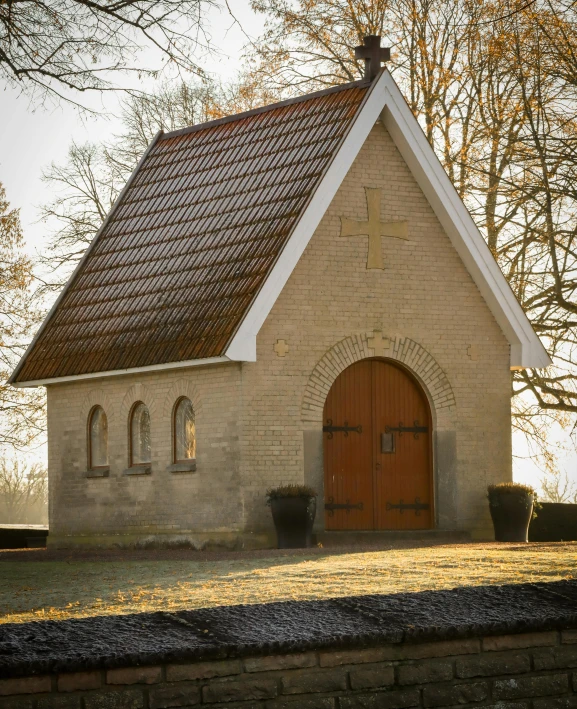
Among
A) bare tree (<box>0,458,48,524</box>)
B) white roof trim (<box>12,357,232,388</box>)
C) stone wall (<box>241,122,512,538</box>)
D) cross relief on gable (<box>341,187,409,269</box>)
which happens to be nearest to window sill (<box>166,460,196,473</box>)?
stone wall (<box>241,122,512,538</box>)

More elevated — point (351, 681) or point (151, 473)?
point (151, 473)

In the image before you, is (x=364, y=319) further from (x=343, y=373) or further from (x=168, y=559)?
(x=168, y=559)

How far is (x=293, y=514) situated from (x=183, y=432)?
3.00 meters

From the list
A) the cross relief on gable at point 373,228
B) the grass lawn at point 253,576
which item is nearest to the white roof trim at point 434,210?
the cross relief on gable at point 373,228

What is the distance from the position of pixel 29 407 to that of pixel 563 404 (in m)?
16.8

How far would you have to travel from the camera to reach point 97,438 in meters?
24.7

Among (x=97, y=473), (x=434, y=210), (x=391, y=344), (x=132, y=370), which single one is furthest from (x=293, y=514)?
(x=434, y=210)

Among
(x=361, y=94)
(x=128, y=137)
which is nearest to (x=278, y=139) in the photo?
(x=361, y=94)

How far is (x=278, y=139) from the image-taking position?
23844 mm

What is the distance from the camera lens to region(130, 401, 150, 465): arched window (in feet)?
77.0

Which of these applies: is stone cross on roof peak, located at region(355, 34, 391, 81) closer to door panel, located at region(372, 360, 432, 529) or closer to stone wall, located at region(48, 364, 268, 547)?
door panel, located at region(372, 360, 432, 529)

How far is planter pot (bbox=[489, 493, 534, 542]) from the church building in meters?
0.48

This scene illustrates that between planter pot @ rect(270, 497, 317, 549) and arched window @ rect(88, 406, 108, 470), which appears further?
arched window @ rect(88, 406, 108, 470)

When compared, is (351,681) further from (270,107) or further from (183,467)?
(270,107)
